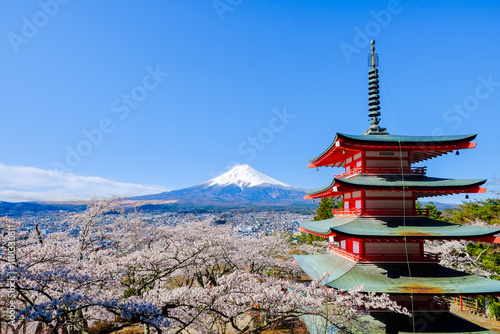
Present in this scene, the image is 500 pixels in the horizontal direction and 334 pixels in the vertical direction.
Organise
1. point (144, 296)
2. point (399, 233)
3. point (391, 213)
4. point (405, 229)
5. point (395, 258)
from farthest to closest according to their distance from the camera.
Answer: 1. point (391, 213)
2. point (395, 258)
3. point (405, 229)
4. point (399, 233)
5. point (144, 296)

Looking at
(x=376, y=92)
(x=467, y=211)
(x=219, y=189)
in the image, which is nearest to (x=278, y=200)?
(x=219, y=189)

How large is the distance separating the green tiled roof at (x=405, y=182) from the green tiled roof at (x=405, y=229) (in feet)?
4.67

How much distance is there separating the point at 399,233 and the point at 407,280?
1619mm

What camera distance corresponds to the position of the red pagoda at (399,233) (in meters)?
9.07

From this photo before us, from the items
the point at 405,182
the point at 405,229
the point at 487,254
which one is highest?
the point at 405,182

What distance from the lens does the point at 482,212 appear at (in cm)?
2517

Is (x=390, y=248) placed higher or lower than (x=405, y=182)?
lower

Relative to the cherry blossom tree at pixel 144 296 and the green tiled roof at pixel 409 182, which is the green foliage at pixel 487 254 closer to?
the green tiled roof at pixel 409 182

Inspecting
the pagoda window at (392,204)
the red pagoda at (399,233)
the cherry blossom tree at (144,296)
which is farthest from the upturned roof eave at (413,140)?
the cherry blossom tree at (144,296)

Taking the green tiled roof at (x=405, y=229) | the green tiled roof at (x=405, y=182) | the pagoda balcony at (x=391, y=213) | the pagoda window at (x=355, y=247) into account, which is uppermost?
the green tiled roof at (x=405, y=182)

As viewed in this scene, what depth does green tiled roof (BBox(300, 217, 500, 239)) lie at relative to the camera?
9344 millimetres

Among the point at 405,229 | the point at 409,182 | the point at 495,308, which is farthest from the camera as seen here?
the point at 495,308

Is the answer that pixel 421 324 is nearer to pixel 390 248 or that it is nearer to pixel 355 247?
pixel 390 248

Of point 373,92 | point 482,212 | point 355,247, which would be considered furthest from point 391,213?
point 482,212
